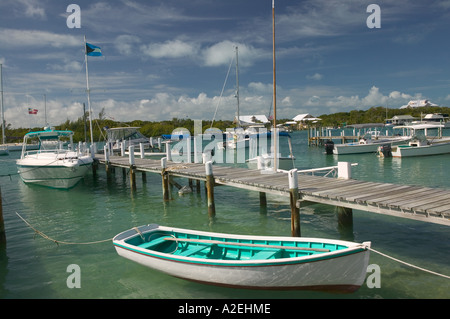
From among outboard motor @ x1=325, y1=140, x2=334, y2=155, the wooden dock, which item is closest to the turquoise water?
the wooden dock

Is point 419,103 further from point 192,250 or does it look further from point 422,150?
point 192,250

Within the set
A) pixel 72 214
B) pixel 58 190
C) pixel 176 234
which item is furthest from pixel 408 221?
pixel 58 190

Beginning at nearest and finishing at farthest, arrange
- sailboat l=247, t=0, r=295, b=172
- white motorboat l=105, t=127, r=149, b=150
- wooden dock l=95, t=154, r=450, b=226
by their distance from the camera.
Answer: wooden dock l=95, t=154, r=450, b=226 → sailboat l=247, t=0, r=295, b=172 → white motorboat l=105, t=127, r=149, b=150

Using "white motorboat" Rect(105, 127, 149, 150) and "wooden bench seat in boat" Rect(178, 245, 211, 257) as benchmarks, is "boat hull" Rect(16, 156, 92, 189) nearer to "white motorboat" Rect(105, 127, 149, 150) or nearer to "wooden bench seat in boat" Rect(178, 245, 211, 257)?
"wooden bench seat in boat" Rect(178, 245, 211, 257)

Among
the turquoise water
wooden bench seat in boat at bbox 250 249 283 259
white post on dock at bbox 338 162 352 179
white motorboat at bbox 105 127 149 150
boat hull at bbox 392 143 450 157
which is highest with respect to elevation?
white motorboat at bbox 105 127 149 150

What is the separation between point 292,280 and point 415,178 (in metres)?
20.0

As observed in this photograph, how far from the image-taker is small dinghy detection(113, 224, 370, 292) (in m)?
6.77

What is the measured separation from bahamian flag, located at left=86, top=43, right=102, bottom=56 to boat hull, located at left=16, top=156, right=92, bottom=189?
1041cm

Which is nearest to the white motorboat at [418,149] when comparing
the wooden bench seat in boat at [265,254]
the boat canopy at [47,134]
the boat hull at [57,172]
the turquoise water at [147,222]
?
the turquoise water at [147,222]

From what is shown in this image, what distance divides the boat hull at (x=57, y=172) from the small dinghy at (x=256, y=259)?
14007mm

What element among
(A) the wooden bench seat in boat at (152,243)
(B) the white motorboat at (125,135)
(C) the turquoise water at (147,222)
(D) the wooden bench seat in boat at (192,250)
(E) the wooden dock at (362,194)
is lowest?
(C) the turquoise water at (147,222)

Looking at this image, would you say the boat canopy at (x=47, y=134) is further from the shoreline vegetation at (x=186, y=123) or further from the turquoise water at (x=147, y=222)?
the shoreline vegetation at (x=186, y=123)

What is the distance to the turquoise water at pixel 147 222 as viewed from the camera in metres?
8.18

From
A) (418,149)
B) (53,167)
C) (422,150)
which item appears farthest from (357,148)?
(53,167)
